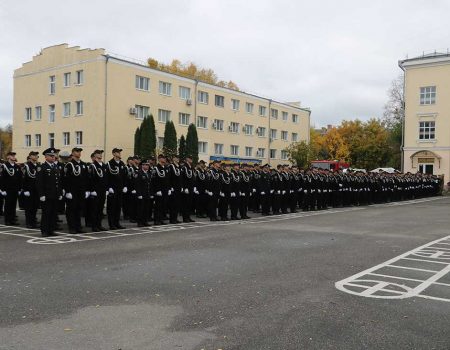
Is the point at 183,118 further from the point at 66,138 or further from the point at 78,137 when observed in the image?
the point at 66,138

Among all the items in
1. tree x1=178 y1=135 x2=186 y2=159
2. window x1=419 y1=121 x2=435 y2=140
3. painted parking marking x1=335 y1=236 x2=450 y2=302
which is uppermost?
window x1=419 y1=121 x2=435 y2=140

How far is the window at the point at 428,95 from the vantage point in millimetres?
50941

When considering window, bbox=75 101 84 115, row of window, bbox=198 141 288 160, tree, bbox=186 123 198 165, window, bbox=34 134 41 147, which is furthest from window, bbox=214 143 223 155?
window, bbox=34 134 41 147

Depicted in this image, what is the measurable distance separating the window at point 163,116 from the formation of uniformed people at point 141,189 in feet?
80.9

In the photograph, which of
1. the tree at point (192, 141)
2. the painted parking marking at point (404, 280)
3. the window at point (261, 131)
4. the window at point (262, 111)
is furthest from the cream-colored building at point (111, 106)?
the painted parking marking at point (404, 280)

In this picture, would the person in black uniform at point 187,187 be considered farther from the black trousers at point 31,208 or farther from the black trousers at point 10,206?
the black trousers at point 10,206

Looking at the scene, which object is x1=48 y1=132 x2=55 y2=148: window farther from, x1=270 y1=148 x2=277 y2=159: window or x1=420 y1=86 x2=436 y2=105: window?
x1=420 y1=86 x2=436 y2=105: window

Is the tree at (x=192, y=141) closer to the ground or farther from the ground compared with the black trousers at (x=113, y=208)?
farther from the ground

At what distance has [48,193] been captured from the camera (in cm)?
1200

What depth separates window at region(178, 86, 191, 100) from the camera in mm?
47781

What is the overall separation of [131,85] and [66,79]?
6156 millimetres

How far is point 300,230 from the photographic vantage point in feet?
46.5

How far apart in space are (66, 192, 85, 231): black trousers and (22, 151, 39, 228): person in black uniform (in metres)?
1.71

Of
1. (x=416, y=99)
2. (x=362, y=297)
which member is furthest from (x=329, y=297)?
(x=416, y=99)
